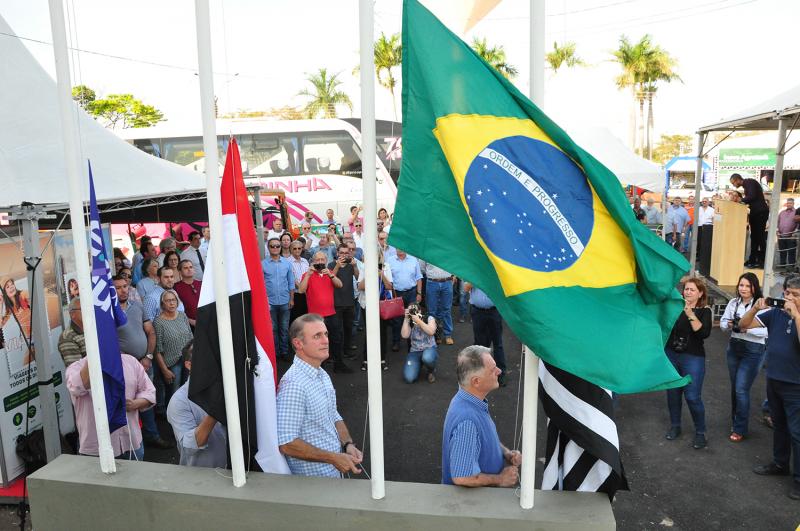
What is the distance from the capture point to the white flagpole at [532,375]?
237 centimetres

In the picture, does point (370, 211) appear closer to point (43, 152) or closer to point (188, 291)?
point (43, 152)

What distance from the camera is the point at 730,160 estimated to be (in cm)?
3597

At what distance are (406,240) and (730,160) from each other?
39.3 meters

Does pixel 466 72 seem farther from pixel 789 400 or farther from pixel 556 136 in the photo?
pixel 789 400

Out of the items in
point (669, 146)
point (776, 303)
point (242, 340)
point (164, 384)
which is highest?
point (669, 146)

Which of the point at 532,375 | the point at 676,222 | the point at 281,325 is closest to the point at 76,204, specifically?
the point at 532,375

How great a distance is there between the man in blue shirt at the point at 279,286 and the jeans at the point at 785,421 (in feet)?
20.3

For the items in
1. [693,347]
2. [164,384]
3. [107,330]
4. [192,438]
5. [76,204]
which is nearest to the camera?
[76,204]

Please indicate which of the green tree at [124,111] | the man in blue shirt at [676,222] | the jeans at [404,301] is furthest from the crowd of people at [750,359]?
the green tree at [124,111]

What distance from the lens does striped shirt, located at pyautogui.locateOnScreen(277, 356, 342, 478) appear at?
3284mm

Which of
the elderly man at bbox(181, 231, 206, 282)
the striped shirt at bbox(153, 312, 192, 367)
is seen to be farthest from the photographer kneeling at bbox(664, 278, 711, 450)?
the elderly man at bbox(181, 231, 206, 282)

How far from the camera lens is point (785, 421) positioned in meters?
5.38

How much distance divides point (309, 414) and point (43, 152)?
4294mm

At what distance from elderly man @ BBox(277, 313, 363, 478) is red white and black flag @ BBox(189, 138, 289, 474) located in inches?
4.5
